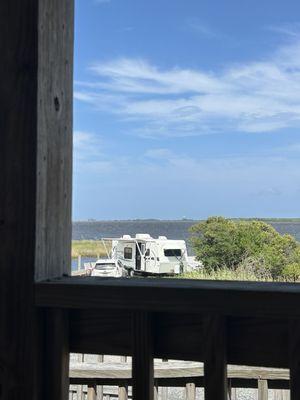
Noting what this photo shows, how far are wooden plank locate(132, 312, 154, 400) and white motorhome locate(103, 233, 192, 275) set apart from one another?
16.4 meters

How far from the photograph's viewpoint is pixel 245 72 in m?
31.2

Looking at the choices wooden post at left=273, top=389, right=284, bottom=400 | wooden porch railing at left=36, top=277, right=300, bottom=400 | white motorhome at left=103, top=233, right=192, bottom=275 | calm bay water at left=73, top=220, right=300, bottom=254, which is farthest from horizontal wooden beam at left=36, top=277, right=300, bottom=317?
calm bay water at left=73, top=220, right=300, bottom=254

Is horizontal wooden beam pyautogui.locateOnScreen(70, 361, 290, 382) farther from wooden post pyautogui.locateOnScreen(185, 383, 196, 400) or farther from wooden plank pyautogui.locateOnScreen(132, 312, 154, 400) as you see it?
wooden plank pyautogui.locateOnScreen(132, 312, 154, 400)

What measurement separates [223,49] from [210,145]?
219 inches

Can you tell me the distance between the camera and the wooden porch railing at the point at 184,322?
2.40 feet

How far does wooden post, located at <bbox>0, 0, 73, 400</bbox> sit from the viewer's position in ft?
2.87

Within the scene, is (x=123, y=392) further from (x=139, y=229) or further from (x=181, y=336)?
(x=139, y=229)

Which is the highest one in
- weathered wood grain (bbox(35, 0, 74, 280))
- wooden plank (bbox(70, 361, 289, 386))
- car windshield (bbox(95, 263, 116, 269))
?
car windshield (bbox(95, 263, 116, 269))

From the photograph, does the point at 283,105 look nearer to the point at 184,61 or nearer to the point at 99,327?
the point at 184,61

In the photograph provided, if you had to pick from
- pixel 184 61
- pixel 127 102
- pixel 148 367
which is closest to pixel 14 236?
pixel 148 367

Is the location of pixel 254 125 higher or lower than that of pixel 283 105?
higher

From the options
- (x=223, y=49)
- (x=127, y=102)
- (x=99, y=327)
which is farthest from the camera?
(x=127, y=102)

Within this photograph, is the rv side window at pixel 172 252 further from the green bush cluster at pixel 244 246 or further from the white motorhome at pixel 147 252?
the green bush cluster at pixel 244 246

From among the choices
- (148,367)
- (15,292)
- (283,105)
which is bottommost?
(148,367)
